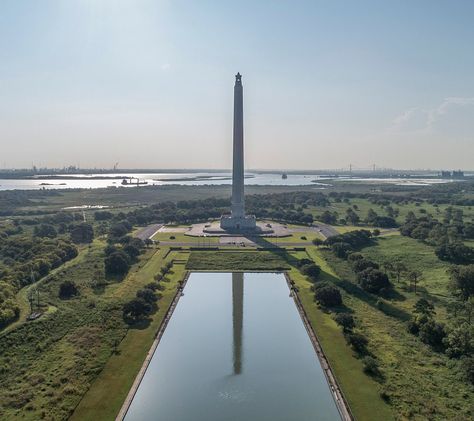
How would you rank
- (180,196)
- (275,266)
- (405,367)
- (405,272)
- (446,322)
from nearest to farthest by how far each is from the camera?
(405,367) → (446,322) → (405,272) → (275,266) → (180,196)

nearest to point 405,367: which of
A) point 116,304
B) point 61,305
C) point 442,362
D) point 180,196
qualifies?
A: point 442,362

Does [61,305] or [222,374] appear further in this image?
[61,305]

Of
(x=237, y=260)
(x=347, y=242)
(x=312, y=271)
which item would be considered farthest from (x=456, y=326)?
(x=347, y=242)

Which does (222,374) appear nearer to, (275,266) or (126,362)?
(126,362)

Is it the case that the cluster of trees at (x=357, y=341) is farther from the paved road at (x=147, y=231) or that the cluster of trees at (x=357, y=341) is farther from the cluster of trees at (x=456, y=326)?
the paved road at (x=147, y=231)

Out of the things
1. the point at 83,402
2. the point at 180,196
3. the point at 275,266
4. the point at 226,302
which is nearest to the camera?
the point at 83,402

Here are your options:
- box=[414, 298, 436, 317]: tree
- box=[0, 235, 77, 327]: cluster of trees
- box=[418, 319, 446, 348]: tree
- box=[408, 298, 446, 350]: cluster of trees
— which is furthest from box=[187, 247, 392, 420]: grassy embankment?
box=[0, 235, 77, 327]: cluster of trees
